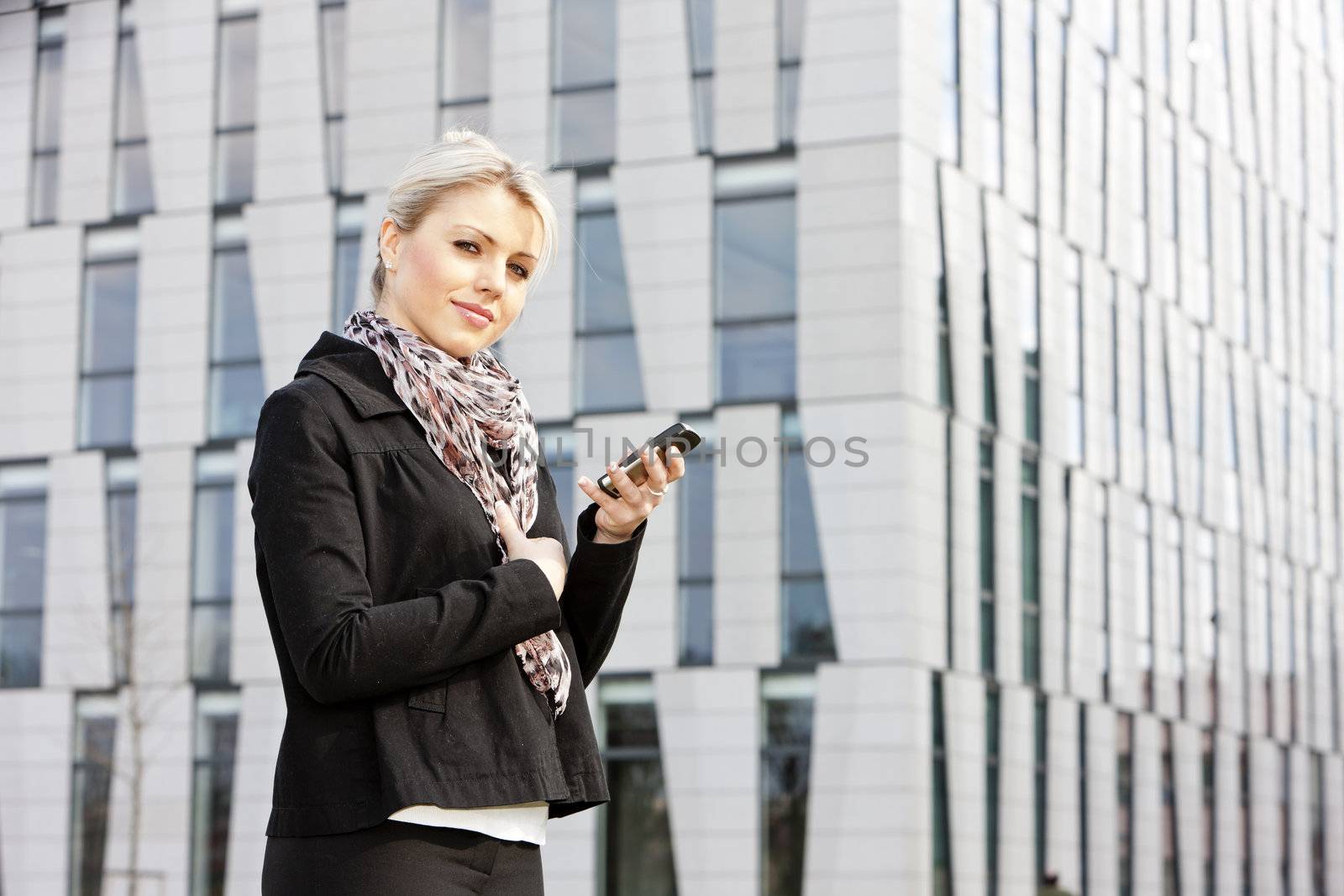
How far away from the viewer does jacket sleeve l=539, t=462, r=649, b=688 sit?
2.92m

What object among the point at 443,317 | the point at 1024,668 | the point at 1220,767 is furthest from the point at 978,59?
the point at 443,317

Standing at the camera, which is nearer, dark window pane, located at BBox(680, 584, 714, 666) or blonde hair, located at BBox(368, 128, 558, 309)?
blonde hair, located at BBox(368, 128, 558, 309)

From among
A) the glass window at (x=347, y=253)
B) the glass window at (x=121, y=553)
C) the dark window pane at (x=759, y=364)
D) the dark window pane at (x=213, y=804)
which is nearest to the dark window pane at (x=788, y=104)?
the dark window pane at (x=759, y=364)

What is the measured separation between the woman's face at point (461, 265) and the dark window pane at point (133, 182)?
26.2m

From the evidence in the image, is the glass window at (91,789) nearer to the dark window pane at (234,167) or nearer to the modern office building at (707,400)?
the modern office building at (707,400)

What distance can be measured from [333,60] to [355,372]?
82.3ft

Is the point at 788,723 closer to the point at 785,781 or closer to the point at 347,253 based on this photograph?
the point at 785,781

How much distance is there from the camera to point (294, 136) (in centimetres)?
2720

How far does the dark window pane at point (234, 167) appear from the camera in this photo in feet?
90.2

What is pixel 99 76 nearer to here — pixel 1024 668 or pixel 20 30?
pixel 20 30

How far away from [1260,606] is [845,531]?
16985mm

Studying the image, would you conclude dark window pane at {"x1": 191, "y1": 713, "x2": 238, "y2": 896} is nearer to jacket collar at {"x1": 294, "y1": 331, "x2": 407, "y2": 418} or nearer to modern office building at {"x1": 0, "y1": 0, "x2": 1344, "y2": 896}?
modern office building at {"x1": 0, "y1": 0, "x2": 1344, "y2": 896}

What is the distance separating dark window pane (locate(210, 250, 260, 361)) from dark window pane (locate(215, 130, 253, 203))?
0.78 meters

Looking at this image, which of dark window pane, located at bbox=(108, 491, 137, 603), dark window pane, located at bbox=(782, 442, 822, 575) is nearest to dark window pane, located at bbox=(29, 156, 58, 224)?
dark window pane, located at bbox=(108, 491, 137, 603)
